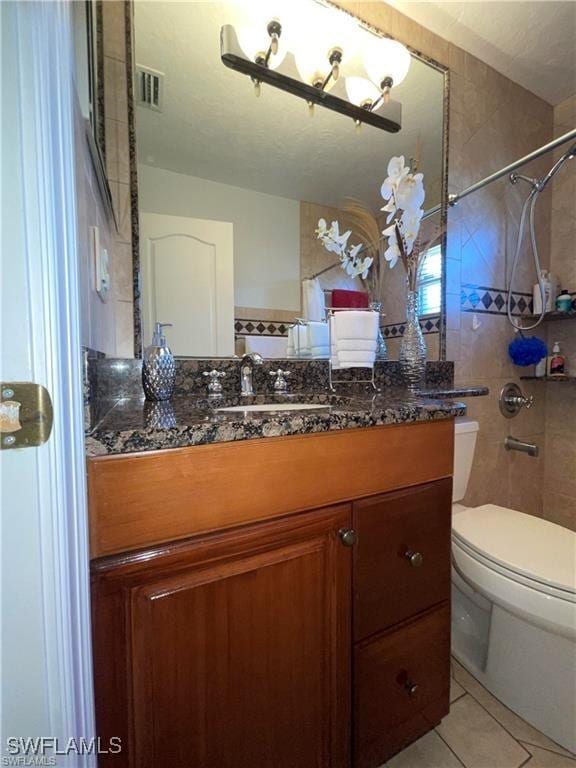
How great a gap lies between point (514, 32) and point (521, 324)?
1.18 m

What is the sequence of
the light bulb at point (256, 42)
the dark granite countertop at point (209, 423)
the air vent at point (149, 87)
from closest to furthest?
the dark granite countertop at point (209, 423)
the air vent at point (149, 87)
the light bulb at point (256, 42)

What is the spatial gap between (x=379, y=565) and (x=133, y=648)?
18.0 inches

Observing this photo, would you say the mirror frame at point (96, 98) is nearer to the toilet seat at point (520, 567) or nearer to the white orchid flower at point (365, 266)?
the white orchid flower at point (365, 266)

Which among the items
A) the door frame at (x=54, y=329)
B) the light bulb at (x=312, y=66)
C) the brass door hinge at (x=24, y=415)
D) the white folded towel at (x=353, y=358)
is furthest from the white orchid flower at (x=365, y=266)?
the brass door hinge at (x=24, y=415)

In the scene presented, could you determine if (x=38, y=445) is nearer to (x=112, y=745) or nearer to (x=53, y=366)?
(x=53, y=366)

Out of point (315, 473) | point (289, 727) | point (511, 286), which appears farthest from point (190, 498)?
point (511, 286)

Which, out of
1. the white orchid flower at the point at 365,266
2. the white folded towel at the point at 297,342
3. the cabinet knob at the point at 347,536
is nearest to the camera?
the cabinet knob at the point at 347,536

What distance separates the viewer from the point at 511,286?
1.58 m

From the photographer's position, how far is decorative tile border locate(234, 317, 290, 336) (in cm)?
107

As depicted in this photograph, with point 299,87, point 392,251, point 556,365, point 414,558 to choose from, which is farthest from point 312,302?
point 556,365

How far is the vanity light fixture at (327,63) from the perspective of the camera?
1.04 meters

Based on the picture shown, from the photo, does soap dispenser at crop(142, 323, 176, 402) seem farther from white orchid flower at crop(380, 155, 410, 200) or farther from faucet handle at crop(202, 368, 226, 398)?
white orchid flower at crop(380, 155, 410, 200)

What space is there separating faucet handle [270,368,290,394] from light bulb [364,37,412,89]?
1155 millimetres

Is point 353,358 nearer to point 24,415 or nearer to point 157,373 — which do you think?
point 157,373
